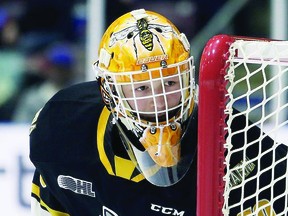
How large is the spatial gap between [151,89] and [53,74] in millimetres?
2728

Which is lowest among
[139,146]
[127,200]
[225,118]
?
[127,200]

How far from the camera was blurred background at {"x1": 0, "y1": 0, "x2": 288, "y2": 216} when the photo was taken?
14.5 ft

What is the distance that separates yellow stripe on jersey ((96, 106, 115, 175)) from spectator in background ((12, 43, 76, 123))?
7.69 ft

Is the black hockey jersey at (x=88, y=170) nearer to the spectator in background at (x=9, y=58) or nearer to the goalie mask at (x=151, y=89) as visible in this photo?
the goalie mask at (x=151, y=89)

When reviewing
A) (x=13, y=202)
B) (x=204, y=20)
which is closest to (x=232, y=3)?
(x=204, y=20)

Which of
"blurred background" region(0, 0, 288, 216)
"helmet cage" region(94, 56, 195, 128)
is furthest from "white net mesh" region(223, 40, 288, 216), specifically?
"blurred background" region(0, 0, 288, 216)

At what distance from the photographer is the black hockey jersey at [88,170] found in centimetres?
202

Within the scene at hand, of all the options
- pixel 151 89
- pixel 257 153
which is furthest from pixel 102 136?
pixel 257 153

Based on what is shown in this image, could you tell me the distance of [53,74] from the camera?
15.0 feet

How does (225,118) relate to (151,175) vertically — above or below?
above

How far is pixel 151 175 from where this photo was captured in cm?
198

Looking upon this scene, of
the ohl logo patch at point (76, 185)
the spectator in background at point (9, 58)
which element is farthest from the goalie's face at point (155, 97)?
the spectator in background at point (9, 58)

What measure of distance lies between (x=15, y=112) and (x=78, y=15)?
22.7 inches

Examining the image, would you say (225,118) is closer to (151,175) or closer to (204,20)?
(151,175)
